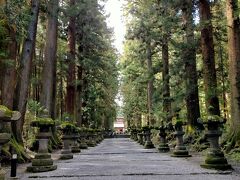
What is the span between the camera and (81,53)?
99.1 ft

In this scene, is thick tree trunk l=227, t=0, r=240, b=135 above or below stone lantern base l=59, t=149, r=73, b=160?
above

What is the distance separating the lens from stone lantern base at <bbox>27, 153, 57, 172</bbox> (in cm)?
967

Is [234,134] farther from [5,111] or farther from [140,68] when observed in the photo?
[140,68]

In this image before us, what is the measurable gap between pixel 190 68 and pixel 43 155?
11.3 m

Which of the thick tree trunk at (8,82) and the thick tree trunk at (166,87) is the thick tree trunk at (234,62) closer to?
the thick tree trunk at (8,82)

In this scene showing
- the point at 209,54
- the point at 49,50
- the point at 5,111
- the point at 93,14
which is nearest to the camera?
the point at 5,111

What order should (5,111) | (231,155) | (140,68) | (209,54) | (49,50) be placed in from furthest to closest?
(140,68) → (49,50) → (209,54) → (231,155) → (5,111)

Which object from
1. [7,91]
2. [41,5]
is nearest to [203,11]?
[41,5]

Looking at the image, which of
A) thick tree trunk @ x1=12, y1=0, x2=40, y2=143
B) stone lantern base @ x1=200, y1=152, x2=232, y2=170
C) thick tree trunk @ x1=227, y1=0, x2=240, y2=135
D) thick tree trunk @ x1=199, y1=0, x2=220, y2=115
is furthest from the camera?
thick tree trunk @ x1=199, y1=0, x2=220, y2=115

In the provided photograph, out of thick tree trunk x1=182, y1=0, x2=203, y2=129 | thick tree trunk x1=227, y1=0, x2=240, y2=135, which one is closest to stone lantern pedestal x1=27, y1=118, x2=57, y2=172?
thick tree trunk x1=227, y1=0, x2=240, y2=135

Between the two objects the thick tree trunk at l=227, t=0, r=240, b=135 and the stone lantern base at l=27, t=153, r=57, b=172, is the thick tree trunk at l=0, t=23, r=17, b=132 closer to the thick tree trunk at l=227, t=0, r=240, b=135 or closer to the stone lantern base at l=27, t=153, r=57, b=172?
the stone lantern base at l=27, t=153, r=57, b=172

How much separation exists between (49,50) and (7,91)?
20.3 ft

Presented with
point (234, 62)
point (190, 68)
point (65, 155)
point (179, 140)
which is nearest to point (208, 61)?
point (234, 62)

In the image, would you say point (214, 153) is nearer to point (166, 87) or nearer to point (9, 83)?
point (9, 83)
